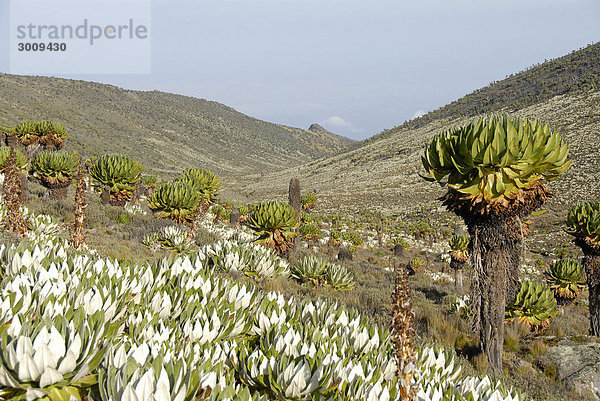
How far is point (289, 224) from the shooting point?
819cm

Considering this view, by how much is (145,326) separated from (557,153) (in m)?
5.04

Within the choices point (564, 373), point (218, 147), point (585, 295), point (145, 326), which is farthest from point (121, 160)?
point (218, 147)

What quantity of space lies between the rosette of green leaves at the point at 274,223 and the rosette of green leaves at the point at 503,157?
4.26 meters

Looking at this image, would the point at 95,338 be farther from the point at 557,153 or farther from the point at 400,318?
the point at 557,153

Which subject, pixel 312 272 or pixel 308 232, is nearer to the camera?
pixel 312 272

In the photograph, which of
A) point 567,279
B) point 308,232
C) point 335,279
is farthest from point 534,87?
point 335,279

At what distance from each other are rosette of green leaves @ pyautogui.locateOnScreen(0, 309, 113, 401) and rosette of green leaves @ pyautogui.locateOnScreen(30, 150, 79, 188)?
13043 millimetres

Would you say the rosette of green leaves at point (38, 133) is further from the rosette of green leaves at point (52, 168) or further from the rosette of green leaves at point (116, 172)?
the rosette of green leaves at point (116, 172)

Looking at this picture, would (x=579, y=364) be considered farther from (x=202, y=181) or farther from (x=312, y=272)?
(x=202, y=181)

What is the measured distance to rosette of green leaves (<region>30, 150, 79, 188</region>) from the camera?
12.6 metres

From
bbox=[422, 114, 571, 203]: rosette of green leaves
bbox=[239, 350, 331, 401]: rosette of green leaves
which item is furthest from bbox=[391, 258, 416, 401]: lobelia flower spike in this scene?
bbox=[422, 114, 571, 203]: rosette of green leaves

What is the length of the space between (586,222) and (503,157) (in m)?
4.78

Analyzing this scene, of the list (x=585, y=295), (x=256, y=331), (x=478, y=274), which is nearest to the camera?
(x=256, y=331)

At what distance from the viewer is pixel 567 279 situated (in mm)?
9523
